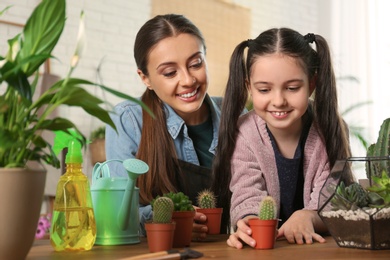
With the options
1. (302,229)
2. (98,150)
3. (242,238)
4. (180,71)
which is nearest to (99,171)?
(242,238)

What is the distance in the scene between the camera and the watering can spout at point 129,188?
4.29ft

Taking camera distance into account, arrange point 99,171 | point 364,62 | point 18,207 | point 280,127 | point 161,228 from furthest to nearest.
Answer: point 364,62 → point 280,127 → point 99,171 → point 161,228 → point 18,207

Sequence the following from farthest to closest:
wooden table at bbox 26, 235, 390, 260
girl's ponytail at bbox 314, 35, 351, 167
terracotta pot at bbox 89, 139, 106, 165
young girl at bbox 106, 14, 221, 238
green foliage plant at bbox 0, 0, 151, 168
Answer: terracotta pot at bbox 89, 139, 106, 165, young girl at bbox 106, 14, 221, 238, girl's ponytail at bbox 314, 35, 351, 167, wooden table at bbox 26, 235, 390, 260, green foliage plant at bbox 0, 0, 151, 168

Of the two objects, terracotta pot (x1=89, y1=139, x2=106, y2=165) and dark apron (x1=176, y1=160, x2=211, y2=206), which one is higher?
terracotta pot (x1=89, y1=139, x2=106, y2=165)

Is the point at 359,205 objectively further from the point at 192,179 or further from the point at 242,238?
the point at 192,179

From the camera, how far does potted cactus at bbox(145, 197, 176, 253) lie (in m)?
1.21

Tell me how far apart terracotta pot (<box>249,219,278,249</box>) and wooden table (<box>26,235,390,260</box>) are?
2 cm

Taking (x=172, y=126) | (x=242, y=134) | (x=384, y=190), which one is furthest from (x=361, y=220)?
(x=172, y=126)

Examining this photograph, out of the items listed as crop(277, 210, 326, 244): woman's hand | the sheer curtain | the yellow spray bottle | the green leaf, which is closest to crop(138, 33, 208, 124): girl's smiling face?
crop(277, 210, 326, 244): woman's hand

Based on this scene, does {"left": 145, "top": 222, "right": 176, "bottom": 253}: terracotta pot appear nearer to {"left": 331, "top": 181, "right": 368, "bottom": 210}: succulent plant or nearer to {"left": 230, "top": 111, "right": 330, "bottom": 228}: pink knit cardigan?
{"left": 331, "top": 181, "right": 368, "bottom": 210}: succulent plant

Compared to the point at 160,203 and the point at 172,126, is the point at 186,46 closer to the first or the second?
the point at 172,126

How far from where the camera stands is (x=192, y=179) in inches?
76.2

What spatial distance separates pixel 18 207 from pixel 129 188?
1.20 feet

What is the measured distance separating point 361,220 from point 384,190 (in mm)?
74
